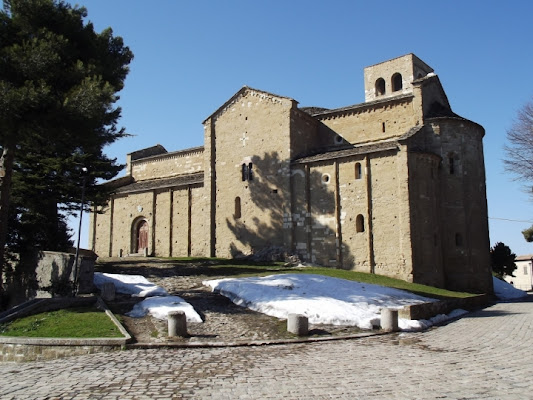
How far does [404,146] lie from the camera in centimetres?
2469

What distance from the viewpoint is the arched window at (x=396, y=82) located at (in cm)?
3753

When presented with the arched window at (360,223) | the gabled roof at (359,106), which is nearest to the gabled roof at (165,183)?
the gabled roof at (359,106)

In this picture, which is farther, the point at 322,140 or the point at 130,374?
the point at 322,140

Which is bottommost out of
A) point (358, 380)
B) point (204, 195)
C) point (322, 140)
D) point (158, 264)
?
point (358, 380)

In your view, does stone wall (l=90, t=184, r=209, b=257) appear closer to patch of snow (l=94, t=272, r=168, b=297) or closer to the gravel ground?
patch of snow (l=94, t=272, r=168, b=297)

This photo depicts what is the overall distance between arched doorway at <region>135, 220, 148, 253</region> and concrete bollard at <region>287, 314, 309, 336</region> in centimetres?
2414

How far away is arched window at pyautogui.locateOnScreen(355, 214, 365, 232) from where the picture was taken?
85.5ft

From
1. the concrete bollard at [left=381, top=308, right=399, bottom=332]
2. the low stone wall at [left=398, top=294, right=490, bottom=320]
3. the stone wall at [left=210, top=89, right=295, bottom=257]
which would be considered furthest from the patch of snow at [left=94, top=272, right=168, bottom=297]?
the stone wall at [left=210, top=89, right=295, bottom=257]

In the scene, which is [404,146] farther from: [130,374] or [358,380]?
[130,374]

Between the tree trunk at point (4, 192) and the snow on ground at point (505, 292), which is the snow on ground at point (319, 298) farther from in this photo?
the snow on ground at point (505, 292)

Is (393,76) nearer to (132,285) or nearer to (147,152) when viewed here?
(147,152)

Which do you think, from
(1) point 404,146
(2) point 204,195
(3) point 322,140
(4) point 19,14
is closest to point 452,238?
(1) point 404,146

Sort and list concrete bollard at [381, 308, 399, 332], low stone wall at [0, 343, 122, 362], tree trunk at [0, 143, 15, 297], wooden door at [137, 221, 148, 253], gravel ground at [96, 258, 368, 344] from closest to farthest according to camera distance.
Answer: low stone wall at [0, 343, 122, 362]
gravel ground at [96, 258, 368, 344]
concrete bollard at [381, 308, 399, 332]
tree trunk at [0, 143, 15, 297]
wooden door at [137, 221, 148, 253]

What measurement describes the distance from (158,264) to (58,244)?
5755 mm
